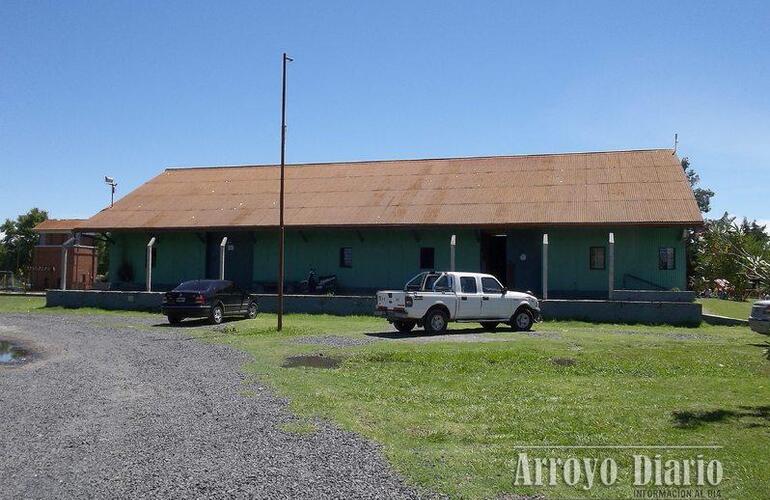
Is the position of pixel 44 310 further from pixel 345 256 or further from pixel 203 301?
pixel 345 256

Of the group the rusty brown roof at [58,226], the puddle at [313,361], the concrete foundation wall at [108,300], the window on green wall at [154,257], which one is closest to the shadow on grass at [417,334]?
the puddle at [313,361]

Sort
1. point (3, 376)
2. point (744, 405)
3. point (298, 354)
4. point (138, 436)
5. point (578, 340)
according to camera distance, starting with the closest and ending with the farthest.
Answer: point (138, 436), point (744, 405), point (3, 376), point (298, 354), point (578, 340)

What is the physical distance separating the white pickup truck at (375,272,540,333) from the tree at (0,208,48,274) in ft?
187

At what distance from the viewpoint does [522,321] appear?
822 inches

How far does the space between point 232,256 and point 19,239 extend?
41.6 m

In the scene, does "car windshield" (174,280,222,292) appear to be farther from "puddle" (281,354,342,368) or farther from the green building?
"puddle" (281,354,342,368)

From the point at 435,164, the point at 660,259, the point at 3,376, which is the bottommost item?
the point at 3,376

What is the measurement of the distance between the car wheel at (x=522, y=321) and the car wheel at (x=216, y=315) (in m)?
10.2

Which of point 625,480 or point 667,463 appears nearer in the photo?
point 625,480

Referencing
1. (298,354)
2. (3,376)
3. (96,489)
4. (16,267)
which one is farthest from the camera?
(16,267)

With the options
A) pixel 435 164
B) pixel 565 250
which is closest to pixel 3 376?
pixel 565 250

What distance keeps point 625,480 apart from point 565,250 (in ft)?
81.6

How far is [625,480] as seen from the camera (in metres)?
5.95

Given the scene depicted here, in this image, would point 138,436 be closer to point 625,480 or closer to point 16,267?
point 625,480
